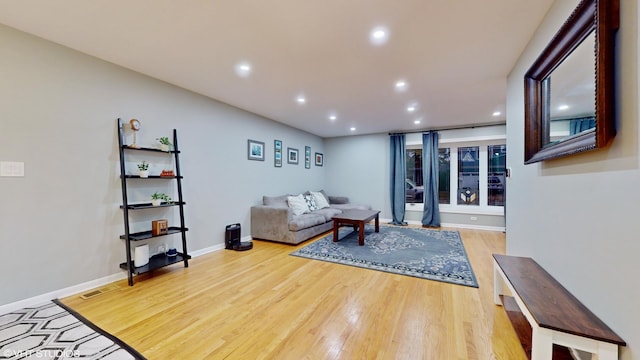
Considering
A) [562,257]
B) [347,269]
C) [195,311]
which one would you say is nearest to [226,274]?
[195,311]

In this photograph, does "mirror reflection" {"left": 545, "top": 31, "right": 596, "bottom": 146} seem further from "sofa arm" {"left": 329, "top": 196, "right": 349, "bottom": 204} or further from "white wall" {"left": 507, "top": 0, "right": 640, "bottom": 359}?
"sofa arm" {"left": 329, "top": 196, "right": 349, "bottom": 204}

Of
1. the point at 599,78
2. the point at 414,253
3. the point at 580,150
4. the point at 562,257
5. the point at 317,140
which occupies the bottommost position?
the point at 414,253

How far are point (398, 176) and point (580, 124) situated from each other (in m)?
4.74

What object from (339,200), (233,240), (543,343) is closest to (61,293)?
(233,240)

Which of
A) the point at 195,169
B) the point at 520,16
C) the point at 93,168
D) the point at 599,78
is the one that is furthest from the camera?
the point at 195,169

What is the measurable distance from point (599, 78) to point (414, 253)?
2978 mm

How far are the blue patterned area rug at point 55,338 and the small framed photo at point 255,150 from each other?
10.00 feet

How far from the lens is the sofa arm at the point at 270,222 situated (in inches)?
165

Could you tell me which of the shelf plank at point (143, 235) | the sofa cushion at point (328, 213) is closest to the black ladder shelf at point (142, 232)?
the shelf plank at point (143, 235)

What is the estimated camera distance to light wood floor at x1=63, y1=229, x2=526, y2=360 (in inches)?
63.6

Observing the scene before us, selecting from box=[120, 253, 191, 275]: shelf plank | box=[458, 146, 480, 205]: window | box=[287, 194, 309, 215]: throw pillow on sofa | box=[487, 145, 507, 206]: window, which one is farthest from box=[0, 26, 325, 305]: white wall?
box=[487, 145, 507, 206]: window

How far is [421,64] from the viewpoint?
263 centimetres

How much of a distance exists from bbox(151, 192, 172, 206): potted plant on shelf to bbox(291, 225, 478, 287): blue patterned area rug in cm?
189

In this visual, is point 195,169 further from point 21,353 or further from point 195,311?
point 21,353
